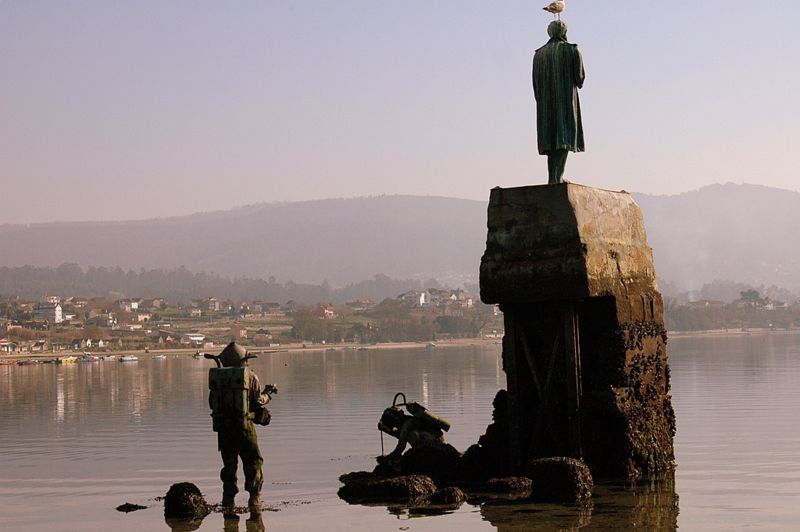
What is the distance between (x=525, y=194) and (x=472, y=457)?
469 centimetres

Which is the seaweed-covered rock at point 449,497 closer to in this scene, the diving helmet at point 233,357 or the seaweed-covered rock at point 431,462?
the seaweed-covered rock at point 431,462

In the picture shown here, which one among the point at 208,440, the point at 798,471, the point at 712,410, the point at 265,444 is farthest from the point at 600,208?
the point at 712,410

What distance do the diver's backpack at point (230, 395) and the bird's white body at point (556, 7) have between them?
26.1 feet

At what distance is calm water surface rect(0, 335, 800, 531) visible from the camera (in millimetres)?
19391

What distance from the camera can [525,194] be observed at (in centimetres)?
2197

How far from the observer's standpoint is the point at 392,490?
21547 millimetres

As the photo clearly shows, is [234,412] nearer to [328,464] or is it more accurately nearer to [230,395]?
[230,395]

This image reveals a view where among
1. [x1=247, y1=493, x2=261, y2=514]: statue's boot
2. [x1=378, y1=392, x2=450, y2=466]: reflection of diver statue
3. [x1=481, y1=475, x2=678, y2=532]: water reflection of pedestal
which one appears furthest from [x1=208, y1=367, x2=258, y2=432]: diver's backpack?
[x1=481, y1=475, x2=678, y2=532]: water reflection of pedestal

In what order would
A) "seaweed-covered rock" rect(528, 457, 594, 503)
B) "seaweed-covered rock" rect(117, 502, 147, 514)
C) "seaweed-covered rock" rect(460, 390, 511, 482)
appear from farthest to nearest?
"seaweed-covered rock" rect(460, 390, 511, 482) → "seaweed-covered rock" rect(117, 502, 147, 514) → "seaweed-covered rock" rect(528, 457, 594, 503)

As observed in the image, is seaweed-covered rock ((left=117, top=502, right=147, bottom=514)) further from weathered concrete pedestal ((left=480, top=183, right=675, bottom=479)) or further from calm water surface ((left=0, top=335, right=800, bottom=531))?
weathered concrete pedestal ((left=480, top=183, right=675, bottom=479))

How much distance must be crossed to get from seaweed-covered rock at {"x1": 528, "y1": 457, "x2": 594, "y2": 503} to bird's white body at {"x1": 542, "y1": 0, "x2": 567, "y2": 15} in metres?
7.62

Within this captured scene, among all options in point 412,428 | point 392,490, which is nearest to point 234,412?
point 392,490

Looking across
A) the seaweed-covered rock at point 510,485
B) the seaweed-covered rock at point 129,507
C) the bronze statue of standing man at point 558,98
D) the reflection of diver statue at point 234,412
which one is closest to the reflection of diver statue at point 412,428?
the seaweed-covered rock at point 510,485

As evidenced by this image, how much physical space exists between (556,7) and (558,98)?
60.4 inches
